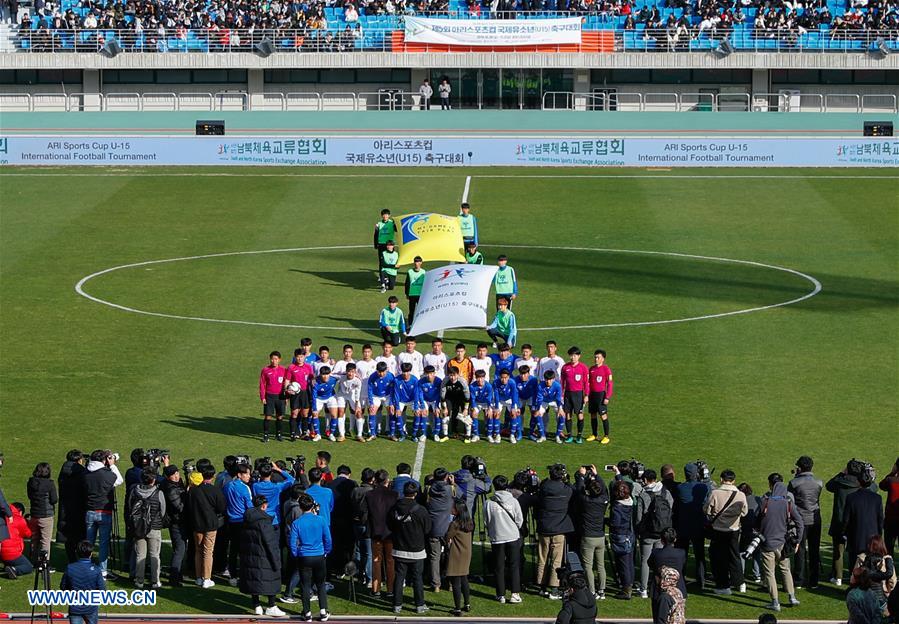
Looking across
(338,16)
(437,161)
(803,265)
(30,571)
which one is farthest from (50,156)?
(30,571)

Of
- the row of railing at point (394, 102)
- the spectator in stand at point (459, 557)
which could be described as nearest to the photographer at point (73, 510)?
the spectator in stand at point (459, 557)

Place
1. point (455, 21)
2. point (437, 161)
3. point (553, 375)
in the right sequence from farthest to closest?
1. point (455, 21)
2. point (437, 161)
3. point (553, 375)

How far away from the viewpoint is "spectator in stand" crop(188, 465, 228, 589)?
17469mm

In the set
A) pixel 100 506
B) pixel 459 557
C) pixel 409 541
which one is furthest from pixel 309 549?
pixel 100 506

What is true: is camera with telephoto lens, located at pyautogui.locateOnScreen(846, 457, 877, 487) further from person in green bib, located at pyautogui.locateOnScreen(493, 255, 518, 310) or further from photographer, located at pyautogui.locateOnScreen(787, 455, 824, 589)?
person in green bib, located at pyautogui.locateOnScreen(493, 255, 518, 310)

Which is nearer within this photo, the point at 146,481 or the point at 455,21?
the point at 146,481

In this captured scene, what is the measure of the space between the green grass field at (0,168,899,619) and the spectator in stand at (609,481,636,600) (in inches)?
13.7

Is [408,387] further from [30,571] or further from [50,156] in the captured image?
[50,156]

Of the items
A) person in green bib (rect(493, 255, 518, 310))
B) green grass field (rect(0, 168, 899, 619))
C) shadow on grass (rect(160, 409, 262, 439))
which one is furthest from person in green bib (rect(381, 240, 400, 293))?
shadow on grass (rect(160, 409, 262, 439))

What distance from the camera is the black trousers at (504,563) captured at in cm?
1723

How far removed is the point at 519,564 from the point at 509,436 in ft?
22.4

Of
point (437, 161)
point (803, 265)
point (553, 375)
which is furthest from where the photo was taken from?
point (437, 161)

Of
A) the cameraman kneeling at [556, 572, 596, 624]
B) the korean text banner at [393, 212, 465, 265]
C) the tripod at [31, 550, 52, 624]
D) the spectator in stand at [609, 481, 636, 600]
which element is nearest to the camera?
the cameraman kneeling at [556, 572, 596, 624]

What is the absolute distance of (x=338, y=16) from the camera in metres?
69.4
